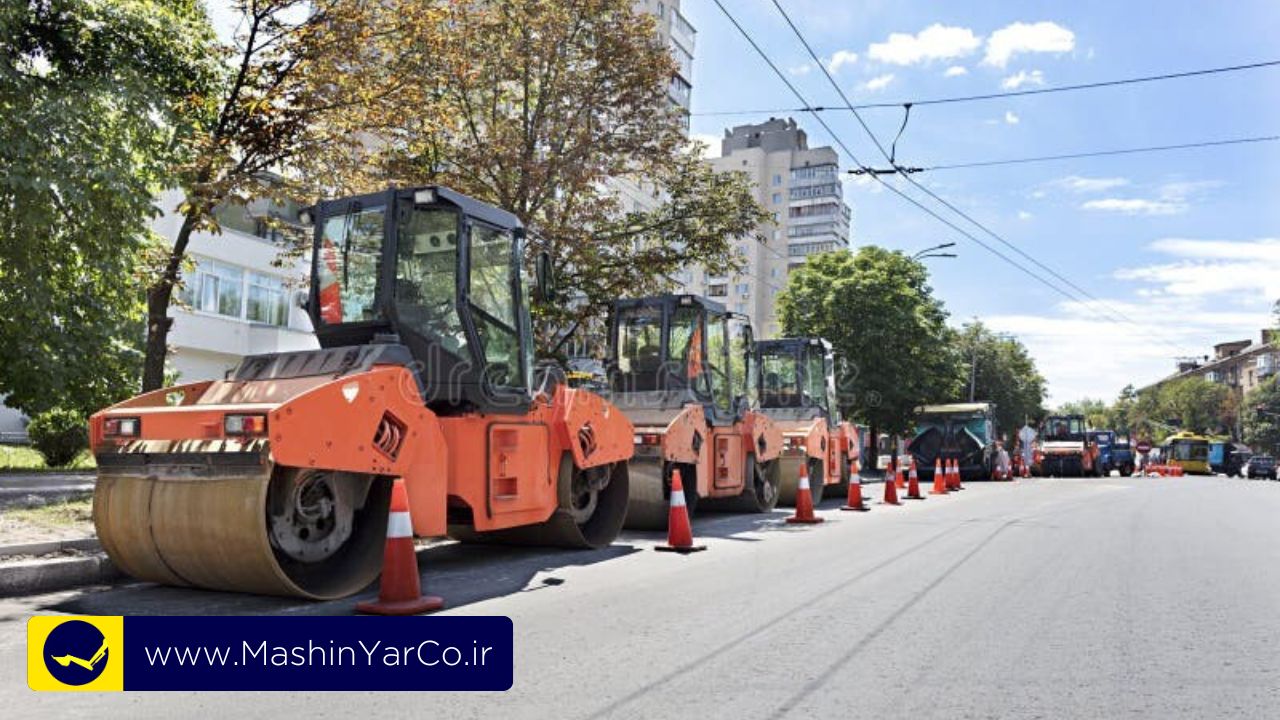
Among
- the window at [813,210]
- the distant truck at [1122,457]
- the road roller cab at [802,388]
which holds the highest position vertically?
the window at [813,210]

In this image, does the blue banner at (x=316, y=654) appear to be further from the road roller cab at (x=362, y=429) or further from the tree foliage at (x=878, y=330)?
the tree foliage at (x=878, y=330)

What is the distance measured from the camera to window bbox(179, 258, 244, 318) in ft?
98.6

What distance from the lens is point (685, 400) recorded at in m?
11.9

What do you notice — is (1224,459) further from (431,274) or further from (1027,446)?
(431,274)

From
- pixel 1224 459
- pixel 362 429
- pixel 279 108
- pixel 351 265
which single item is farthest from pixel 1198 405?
pixel 362 429

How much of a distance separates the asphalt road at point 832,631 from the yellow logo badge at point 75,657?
0.11m

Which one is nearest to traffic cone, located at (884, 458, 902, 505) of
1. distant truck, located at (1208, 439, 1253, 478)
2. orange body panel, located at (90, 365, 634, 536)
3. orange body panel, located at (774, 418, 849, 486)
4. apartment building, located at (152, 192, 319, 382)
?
orange body panel, located at (774, 418, 849, 486)

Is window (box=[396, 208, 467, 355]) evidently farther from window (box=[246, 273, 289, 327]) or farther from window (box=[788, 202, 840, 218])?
window (box=[788, 202, 840, 218])

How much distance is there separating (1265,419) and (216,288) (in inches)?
2682

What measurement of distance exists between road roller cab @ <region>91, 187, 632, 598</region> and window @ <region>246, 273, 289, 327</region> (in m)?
26.9

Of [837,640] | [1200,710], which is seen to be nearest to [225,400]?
[837,640]

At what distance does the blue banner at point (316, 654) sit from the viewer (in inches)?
168

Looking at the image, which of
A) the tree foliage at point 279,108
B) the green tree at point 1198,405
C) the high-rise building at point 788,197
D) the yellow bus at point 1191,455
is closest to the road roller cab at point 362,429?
the tree foliage at point 279,108

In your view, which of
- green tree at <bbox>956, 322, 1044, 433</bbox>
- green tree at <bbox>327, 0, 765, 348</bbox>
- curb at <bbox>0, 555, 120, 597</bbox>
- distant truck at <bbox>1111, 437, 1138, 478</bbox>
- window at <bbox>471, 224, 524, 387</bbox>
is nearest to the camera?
curb at <bbox>0, 555, 120, 597</bbox>
